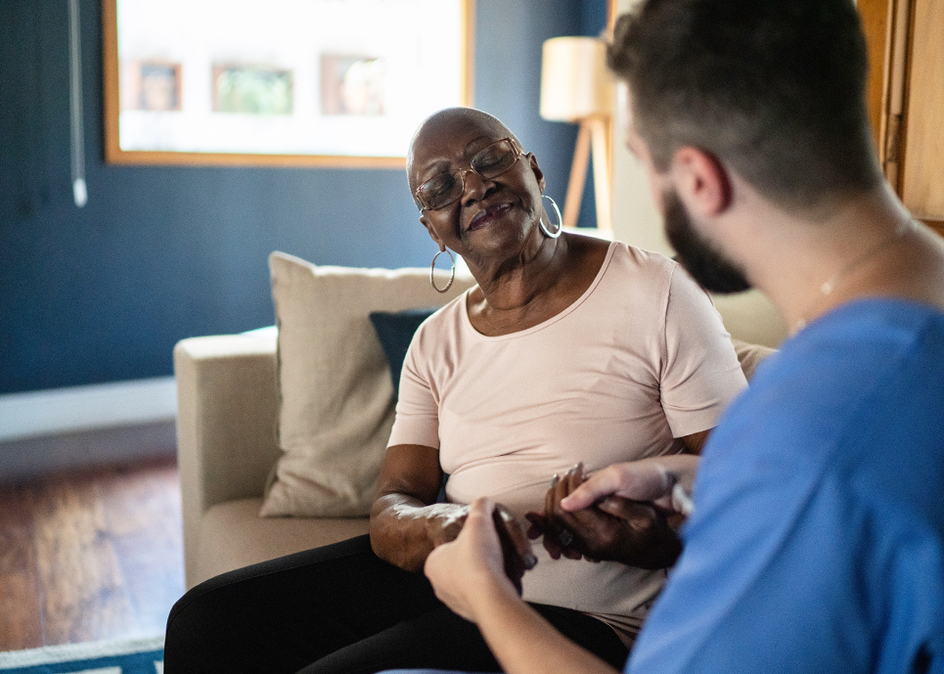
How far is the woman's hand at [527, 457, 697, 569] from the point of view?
0.94 m

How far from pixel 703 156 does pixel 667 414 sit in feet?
2.12

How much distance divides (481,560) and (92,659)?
147 centimetres

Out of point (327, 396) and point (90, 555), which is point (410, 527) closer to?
point (327, 396)

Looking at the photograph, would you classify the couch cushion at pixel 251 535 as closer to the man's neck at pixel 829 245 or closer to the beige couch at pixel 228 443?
the beige couch at pixel 228 443

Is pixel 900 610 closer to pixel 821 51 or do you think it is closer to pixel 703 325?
pixel 821 51

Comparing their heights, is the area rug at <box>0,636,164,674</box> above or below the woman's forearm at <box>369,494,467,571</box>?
below

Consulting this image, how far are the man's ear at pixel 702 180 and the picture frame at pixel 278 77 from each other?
3.62m

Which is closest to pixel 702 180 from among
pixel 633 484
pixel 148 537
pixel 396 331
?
pixel 633 484

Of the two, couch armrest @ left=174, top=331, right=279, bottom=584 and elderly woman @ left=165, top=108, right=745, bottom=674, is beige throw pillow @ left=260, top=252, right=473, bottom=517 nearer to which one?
couch armrest @ left=174, top=331, right=279, bottom=584

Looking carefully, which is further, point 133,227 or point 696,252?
point 133,227

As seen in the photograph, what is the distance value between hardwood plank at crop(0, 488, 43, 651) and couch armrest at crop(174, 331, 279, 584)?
1.58 feet

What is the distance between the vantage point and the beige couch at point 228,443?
5.59 feet

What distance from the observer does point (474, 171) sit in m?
1.33

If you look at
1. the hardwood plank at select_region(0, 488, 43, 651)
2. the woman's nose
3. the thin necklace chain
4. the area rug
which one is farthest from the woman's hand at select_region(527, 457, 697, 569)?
the hardwood plank at select_region(0, 488, 43, 651)
